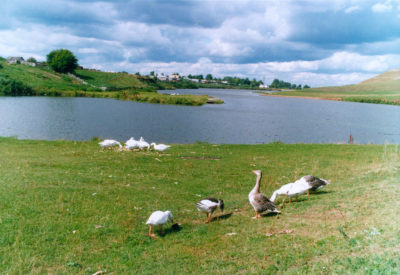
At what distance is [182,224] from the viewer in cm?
1052

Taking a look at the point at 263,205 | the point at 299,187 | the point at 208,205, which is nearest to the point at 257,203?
the point at 263,205

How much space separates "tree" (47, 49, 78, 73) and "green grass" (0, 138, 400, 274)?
156700 mm

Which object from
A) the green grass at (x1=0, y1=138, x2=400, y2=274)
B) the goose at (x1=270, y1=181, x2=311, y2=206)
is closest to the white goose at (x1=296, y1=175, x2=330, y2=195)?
the goose at (x1=270, y1=181, x2=311, y2=206)

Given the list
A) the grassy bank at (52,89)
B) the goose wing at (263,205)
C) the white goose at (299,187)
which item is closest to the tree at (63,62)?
the grassy bank at (52,89)

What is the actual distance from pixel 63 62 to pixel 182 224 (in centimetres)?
16871

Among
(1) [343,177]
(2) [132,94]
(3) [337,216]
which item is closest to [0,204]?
(3) [337,216]

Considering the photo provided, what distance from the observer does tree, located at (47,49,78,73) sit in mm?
156500

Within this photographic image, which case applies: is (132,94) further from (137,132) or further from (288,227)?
(288,227)

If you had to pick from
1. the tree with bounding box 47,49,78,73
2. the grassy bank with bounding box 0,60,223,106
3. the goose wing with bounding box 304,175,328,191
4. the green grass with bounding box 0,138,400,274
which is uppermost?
the tree with bounding box 47,49,78,73

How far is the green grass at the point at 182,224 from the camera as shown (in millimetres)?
7137

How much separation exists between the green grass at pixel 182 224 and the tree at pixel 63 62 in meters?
157

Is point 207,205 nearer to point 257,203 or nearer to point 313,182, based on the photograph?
point 257,203

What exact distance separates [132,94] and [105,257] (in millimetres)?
112257

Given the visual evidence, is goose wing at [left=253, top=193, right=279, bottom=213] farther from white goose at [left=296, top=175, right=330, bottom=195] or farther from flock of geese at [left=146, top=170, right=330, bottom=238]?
white goose at [left=296, top=175, right=330, bottom=195]
